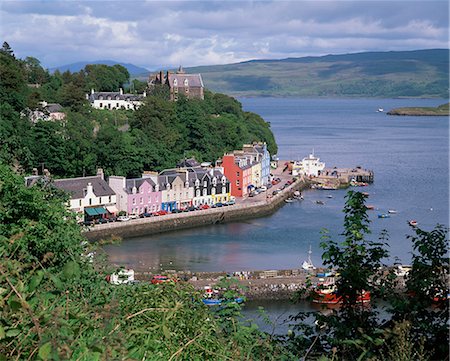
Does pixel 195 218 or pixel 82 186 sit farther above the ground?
pixel 82 186

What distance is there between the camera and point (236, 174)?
17172mm

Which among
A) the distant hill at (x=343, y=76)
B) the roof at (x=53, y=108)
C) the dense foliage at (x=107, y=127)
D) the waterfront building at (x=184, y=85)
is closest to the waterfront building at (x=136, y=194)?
the dense foliage at (x=107, y=127)

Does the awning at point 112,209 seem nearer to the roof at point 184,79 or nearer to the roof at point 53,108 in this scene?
the roof at point 53,108

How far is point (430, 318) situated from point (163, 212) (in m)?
12.1

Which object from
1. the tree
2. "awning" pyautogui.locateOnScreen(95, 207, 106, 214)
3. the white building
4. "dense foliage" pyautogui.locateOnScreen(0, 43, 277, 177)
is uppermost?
the tree

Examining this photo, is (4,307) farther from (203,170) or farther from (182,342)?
(203,170)

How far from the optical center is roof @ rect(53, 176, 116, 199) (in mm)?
13505

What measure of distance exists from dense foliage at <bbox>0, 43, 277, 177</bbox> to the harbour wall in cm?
191

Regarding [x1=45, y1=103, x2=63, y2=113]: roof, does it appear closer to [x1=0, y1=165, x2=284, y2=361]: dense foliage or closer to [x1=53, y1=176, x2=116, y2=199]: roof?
[x1=53, y1=176, x2=116, y2=199]: roof

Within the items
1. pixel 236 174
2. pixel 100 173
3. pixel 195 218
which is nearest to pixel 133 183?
pixel 100 173

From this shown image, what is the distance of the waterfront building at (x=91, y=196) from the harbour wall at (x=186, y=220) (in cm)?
54

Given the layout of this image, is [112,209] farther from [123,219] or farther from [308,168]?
[308,168]

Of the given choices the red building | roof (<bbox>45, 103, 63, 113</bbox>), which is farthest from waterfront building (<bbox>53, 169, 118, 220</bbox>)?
roof (<bbox>45, 103, 63, 113</bbox>)

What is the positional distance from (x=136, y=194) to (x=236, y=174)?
10.7 feet
